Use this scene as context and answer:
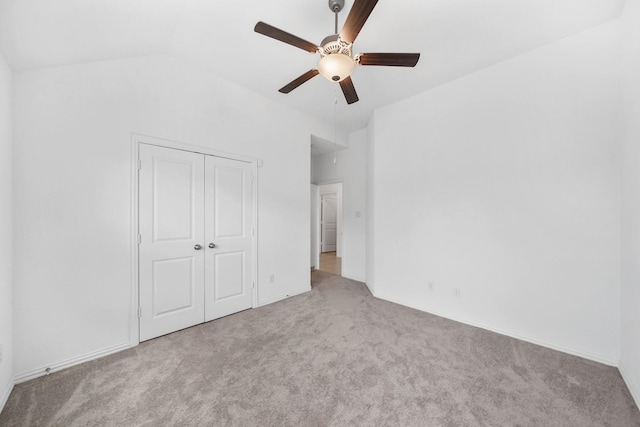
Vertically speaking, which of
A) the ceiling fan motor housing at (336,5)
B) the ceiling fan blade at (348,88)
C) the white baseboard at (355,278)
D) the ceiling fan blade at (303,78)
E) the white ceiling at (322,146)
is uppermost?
the ceiling fan motor housing at (336,5)

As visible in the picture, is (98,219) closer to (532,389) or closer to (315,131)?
(315,131)

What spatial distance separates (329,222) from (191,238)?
17.1 feet

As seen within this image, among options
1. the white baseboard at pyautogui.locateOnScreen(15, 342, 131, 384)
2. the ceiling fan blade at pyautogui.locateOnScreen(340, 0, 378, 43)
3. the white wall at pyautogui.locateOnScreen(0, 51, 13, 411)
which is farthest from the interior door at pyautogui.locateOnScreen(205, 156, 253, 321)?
the ceiling fan blade at pyautogui.locateOnScreen(340, 0, 378, 43)

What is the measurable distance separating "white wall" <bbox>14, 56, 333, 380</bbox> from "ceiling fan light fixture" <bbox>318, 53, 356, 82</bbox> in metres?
1.75

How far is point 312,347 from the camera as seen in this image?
7.36 ft

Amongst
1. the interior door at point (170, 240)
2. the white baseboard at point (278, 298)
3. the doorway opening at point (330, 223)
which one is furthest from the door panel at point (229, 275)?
the doorway opening at point (330, 223)

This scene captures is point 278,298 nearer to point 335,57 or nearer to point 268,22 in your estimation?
point 335,57

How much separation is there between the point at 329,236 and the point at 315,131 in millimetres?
4167

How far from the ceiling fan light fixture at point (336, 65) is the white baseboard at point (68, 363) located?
300 cm

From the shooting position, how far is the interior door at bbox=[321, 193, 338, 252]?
24.0 feet

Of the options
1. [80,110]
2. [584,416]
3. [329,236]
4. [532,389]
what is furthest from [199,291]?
[329,236]

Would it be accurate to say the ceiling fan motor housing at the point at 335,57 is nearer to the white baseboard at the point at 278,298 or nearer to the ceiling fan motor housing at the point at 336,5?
the ceiling fan motor housing at the point at 336,5

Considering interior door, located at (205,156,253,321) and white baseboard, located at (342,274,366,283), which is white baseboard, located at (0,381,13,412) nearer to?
interior door, located at (205,156,253,321)

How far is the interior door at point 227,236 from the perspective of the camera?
2791mm
